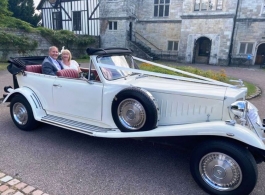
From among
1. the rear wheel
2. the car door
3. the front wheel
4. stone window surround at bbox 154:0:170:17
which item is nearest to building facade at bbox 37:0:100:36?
stone window surround at bbox 154:0:170:17

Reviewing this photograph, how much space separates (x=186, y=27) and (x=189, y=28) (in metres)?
0.34

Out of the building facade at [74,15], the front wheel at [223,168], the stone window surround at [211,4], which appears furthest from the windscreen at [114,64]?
the building facade at [74,15]

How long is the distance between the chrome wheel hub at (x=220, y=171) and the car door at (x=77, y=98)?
1.88 metres

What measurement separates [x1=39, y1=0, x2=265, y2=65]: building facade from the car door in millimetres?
19498

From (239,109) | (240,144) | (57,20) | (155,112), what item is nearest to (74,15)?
(57,20)

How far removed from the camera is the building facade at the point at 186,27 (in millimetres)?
19406

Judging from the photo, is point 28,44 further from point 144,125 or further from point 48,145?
point 144,125

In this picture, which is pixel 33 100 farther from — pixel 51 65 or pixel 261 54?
pixel 261 54

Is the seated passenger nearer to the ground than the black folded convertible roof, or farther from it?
nearer to the ground

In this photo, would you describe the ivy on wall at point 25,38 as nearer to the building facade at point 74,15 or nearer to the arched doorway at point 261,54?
the building facade at point 74,15

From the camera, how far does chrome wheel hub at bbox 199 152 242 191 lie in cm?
256

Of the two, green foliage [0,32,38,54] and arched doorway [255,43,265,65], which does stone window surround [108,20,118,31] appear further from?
arched doorway [255,43,265,65]

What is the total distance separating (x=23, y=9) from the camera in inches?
1096

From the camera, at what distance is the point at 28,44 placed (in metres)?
16.1
